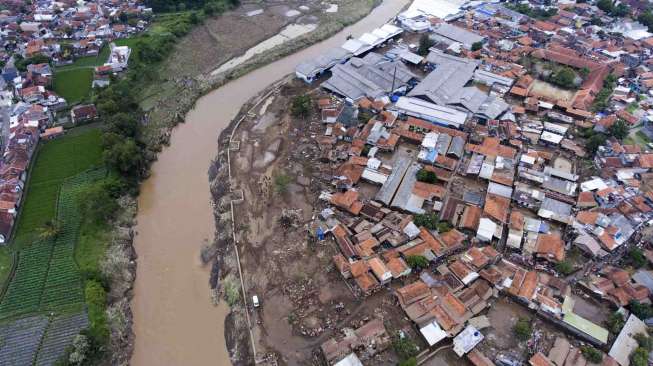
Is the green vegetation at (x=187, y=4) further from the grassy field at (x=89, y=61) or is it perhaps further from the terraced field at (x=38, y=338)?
the terraced field at (x=38, y=338)

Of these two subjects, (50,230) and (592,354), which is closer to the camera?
(592,354)

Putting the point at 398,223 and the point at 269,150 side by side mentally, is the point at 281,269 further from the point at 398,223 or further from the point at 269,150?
the point at 269,150

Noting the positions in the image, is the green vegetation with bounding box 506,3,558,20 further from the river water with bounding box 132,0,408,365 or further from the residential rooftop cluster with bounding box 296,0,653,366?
the river water with bounding box 132,0,408,365

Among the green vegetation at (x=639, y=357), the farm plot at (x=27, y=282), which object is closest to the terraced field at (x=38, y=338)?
the farm plot at (x=27, y=282)

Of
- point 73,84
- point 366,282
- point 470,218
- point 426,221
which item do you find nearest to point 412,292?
point 366,282

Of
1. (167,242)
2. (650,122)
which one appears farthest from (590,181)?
(167,242)

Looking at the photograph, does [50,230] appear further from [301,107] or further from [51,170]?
[301,107]
